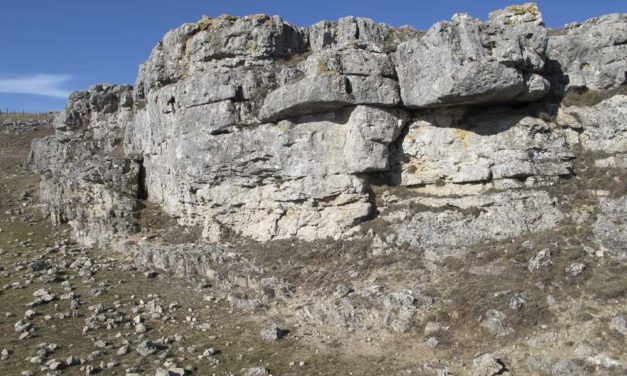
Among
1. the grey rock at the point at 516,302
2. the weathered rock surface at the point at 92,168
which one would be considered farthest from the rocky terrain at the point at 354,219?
the weathered rock surface at the point at 92,168

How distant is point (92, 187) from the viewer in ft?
103

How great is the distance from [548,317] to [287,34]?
64.4ft

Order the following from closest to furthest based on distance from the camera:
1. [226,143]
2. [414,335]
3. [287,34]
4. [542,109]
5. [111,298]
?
[414,335] → [111,298] → [542,109] → [226,143] → [287,34]

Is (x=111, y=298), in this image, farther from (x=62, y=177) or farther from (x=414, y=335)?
(x=62, y=177)

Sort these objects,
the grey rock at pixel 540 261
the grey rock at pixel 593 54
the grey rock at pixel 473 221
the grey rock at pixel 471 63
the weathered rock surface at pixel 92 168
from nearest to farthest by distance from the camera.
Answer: the grey rock at pixel 540 261 → the grey rock at pixel 473 221 → the grey rock at pixel 471 63 → the grey rock at pixel 593 54 → the weathered rock surface at pixel 92 168

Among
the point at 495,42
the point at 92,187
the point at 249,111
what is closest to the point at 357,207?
the point at 249,111

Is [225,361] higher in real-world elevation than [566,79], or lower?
lower

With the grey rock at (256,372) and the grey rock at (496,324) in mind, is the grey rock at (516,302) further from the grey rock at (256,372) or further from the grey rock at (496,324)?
the grey rock at (256,372)

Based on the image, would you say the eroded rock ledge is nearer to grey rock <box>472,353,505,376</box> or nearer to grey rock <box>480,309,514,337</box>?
grey rock <box>480,309,514,337</box>

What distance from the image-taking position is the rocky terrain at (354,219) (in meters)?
14.8

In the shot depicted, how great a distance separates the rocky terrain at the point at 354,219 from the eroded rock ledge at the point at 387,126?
0.10 metres

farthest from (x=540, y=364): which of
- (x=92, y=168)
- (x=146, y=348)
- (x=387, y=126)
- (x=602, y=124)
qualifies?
(x=92, y=168)

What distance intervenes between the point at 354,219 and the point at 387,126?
4.64m

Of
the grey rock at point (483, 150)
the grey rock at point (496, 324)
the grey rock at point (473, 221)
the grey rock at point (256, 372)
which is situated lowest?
the grey rock at point (256, 372)
